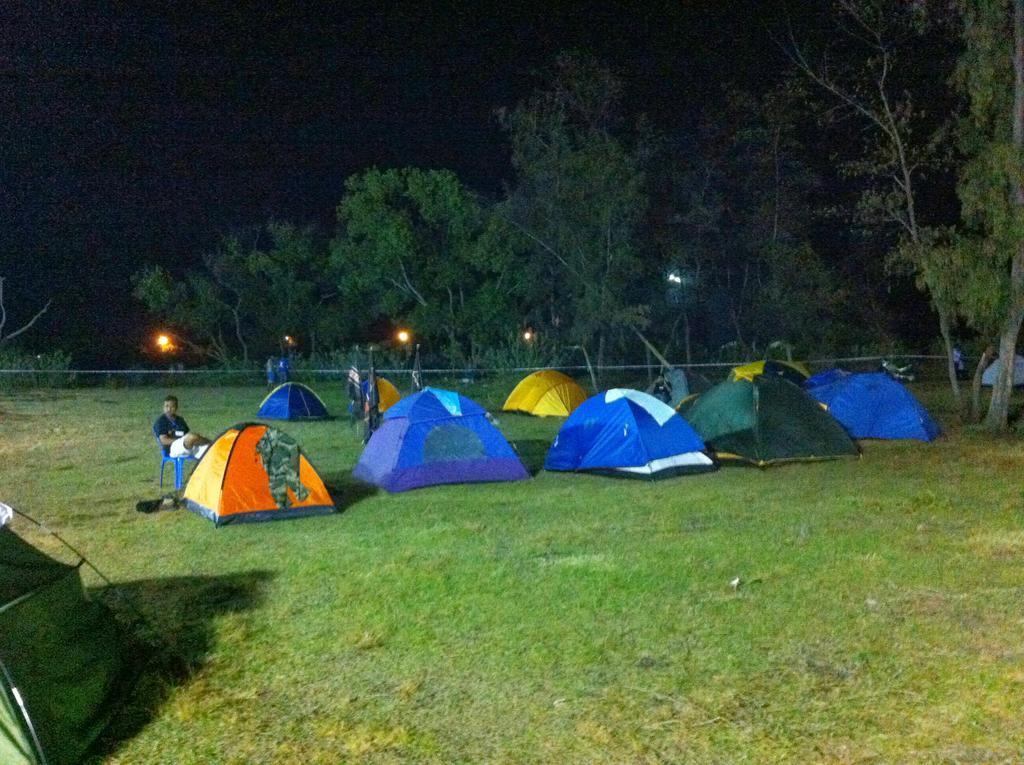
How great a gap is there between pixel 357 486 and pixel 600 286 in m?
20.0

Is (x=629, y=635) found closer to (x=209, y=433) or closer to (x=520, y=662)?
(x=520, y=662)

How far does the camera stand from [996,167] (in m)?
14.9

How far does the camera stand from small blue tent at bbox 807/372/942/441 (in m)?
15.4

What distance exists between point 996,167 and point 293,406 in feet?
50.4

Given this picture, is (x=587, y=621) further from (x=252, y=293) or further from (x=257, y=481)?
(x=252, y=293)

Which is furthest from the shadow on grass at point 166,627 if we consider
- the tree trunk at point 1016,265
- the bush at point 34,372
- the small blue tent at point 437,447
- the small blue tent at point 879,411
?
the bush at point 34,372

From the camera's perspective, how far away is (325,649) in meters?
6.02

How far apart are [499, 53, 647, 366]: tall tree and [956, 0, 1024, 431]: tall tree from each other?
14.0 m

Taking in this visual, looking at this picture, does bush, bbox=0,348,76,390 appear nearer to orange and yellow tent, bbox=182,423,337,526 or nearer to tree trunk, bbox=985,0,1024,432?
orange and yellow tent, bbox=182,423,337,526

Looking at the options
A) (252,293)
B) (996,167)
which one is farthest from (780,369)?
(252,293)

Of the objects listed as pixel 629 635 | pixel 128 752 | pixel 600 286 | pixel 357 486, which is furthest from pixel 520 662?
pixel 600 286

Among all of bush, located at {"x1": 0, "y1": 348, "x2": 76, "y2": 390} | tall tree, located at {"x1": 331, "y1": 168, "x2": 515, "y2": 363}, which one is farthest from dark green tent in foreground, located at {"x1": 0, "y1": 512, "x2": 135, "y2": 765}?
tall tree, located at {"x1": 331, "y1": 168, "x2": 515, "y2": 363}

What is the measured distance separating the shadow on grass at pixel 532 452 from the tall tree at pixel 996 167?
760cm

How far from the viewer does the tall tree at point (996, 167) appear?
1495 cm
